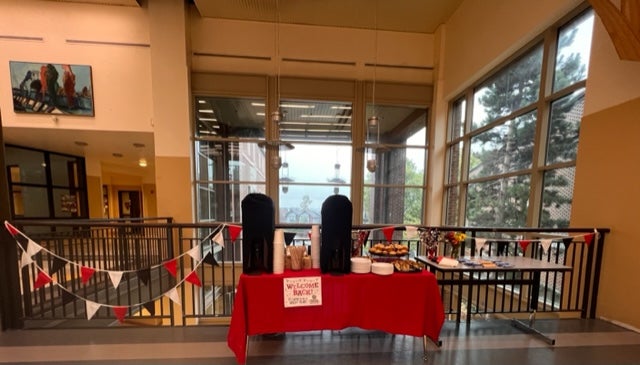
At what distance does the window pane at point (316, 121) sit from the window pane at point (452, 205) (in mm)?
2682

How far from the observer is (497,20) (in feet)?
13.1

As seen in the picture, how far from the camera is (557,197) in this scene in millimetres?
3197

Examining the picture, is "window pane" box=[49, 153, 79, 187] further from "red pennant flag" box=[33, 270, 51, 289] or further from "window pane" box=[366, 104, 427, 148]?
"window pane" box=[366, 104, 427, 148]

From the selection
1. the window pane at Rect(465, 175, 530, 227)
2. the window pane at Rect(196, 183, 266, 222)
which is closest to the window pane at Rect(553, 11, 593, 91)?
the window pane at Rect(465, 175, 530, 227)

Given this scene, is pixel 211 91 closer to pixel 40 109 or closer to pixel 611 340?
pixel 40 109

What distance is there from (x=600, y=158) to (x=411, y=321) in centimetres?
268

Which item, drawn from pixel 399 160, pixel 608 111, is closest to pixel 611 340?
pixel 608 111

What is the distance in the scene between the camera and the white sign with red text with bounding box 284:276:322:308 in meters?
1.82

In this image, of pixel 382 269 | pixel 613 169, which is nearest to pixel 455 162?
pixel 613 169

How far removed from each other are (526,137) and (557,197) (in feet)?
3.26

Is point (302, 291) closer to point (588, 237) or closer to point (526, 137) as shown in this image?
point (588, 237)

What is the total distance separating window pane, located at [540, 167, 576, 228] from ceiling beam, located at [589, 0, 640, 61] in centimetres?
142

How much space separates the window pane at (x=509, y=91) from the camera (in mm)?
3587

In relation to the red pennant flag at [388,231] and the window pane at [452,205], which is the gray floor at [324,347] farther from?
the window pane at [452,205]
